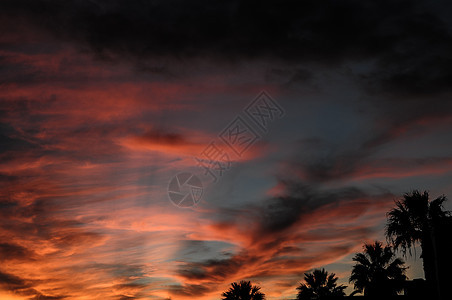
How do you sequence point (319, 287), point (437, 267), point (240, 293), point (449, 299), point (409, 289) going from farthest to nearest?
point (240, 293) → point (319, 287) → point (409, 289) → point (449, 299) → point (437, 267)

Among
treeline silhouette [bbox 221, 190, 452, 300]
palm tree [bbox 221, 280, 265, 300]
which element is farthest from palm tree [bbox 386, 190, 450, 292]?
palm tree [bbox 221, 280, 265, 300]

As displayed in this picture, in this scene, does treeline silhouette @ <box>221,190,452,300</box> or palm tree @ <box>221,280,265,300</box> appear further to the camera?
palm tree @ <box>221,280,265,300</box>

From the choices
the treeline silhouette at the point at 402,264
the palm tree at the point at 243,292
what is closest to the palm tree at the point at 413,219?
the treeline silhouette at the point at 402,264

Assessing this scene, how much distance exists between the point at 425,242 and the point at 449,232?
34.5 feet

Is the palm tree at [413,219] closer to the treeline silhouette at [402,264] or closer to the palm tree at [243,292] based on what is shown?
the treeline silhouette at [402,264]

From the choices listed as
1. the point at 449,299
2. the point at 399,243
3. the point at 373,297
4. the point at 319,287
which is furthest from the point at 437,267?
the point at 319,287

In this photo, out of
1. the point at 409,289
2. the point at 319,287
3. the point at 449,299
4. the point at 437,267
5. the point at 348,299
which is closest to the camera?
the point at 437,267

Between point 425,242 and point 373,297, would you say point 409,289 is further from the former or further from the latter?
point 425,242

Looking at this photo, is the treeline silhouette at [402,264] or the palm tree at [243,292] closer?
the treeline silhouette at [402,264]

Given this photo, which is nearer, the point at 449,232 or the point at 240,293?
the point at 449,232

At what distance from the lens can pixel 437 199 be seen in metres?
35.2

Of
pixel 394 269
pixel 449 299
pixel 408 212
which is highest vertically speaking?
pixel 408 212

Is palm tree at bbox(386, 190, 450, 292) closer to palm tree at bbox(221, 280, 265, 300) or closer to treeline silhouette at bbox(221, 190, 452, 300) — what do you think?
treeline silhouette at bbox(221, 190, 452, 300)

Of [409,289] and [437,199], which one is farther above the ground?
[437,199]
